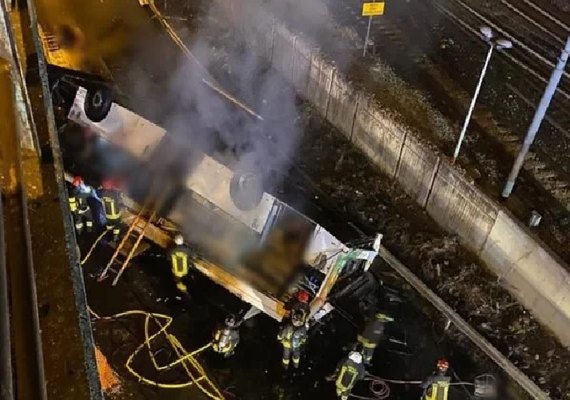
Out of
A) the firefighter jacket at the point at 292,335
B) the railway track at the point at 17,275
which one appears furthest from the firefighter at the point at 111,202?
the railway track at the point at 17,275

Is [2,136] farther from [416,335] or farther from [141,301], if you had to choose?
[416,335]

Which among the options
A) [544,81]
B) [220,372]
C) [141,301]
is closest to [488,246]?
[544,81]

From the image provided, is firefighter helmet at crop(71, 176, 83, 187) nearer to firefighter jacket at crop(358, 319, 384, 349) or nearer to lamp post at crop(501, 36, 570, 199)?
firefighter jacket at crop(358, 319, 384, 349)

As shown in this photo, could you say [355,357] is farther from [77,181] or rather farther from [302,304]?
[77,181]

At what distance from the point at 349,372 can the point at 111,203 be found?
4.04 metres

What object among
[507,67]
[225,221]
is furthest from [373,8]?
[225,221]

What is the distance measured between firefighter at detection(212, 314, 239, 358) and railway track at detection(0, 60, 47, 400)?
536cm

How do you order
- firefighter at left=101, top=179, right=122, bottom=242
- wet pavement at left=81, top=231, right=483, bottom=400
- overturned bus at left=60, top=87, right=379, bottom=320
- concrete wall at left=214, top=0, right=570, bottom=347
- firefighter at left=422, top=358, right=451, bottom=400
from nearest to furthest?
firefighter at left=422, top=358, right=451, bottom=400, wet pavement at left=81, top=231, right=483, bottom=400, overturned bus at left=60, top=87, right=379, bottom=320, concrete wall at left=214, top=0, right=570, bottom=347, firefighter at left=101, top=179, right=122, bottom=242

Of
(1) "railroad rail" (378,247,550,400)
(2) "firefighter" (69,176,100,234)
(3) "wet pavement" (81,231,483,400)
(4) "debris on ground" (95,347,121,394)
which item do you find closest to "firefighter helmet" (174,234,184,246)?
(3) "wet pavement" (81,231,483,400)

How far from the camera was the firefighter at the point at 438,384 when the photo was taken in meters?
8.31

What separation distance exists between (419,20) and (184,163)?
6059 mm

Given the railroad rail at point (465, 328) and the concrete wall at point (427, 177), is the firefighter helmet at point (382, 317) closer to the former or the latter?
the railroad rail at point (465, 328)

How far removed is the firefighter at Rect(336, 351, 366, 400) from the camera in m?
8.47

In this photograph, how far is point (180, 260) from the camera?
959 cm
